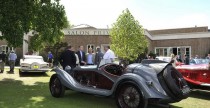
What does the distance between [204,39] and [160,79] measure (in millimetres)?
32150

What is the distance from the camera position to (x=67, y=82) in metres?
9.36

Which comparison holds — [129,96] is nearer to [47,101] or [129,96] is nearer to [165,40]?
[47,101]

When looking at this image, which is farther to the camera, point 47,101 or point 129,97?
point 47,101

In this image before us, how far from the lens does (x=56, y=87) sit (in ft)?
32.6

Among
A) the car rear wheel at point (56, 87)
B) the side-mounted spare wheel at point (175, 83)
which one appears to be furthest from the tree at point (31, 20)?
the side-mounted spare wheel at point (175, 83)

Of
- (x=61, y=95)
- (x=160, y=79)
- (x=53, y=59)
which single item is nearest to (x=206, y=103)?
(x=160, y=79)

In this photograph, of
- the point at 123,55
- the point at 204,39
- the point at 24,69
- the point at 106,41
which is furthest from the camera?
the point at 204,39

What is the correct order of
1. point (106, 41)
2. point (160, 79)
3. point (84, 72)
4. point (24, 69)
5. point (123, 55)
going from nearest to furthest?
point (160, 79)
point (84, 72)
point (24, 69)
point (123, 55)
point (106, 41)

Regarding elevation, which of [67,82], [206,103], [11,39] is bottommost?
[206,103]

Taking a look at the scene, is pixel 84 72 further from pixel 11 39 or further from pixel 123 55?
pixel 123 55

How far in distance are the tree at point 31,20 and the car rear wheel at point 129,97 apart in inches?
290

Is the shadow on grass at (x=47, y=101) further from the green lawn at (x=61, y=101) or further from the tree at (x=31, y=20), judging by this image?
the tree at (x=31, y=20)

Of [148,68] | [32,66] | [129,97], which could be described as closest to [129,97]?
[129,97]

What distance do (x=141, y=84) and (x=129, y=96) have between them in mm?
520
